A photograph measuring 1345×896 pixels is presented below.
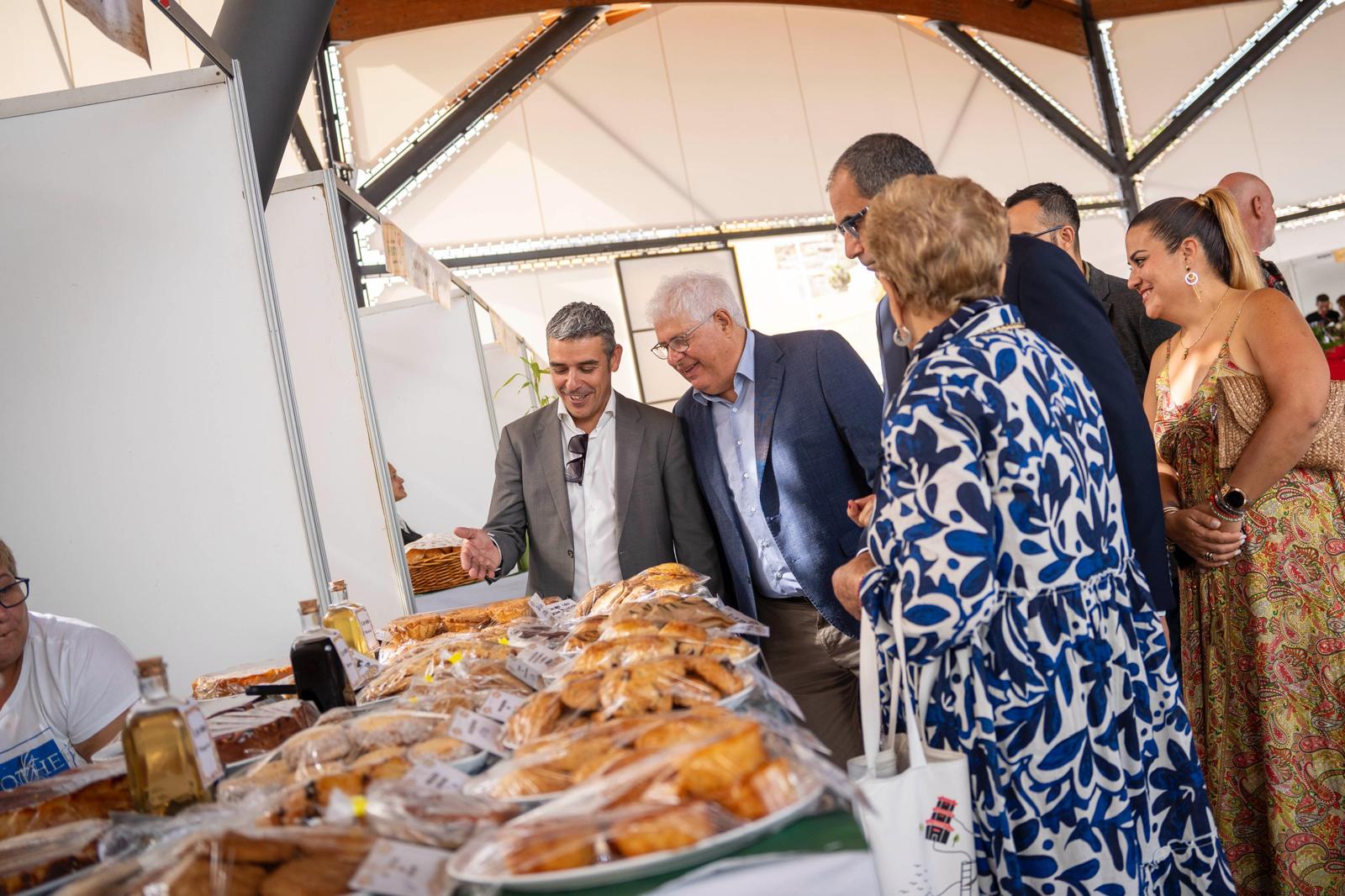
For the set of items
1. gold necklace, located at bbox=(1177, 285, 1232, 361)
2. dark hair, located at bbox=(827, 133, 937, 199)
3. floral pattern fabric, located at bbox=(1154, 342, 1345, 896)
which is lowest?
floral pattern fabric, located at bbox=(1154, 342, 1345, 896)

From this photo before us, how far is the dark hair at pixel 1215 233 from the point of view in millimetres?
2598

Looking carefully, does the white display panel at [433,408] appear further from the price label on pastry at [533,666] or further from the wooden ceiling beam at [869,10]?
the wooden ceiling beam at [869,10]

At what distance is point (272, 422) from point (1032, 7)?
12256mm

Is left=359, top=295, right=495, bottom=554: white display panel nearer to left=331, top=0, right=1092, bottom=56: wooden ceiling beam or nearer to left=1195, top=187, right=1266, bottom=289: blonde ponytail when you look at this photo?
left=1195, top=187, right=1266, bottom=289: blonde ponytail

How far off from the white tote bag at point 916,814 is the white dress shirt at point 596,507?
5.25 feet

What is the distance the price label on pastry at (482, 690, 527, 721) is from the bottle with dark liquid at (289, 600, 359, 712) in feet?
1.36

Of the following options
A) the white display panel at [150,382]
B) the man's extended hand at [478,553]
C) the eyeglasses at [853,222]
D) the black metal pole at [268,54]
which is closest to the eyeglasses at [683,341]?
the eyeglasses at [853,222]

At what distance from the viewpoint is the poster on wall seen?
31.3 ft

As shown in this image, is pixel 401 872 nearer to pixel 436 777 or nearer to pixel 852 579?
pixel 436 777

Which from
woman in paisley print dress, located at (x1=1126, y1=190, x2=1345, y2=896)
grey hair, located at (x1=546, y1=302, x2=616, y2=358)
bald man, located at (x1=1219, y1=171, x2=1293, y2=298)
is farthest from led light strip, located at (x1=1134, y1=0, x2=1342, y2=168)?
grey hair, located at (x1=546, y1=302, x2=616, y2=358)

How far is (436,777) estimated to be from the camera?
104cm

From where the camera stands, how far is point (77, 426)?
2277 mm

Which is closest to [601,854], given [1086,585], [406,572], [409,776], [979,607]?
[409,776]

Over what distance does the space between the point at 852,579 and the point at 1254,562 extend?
4.15 feet
